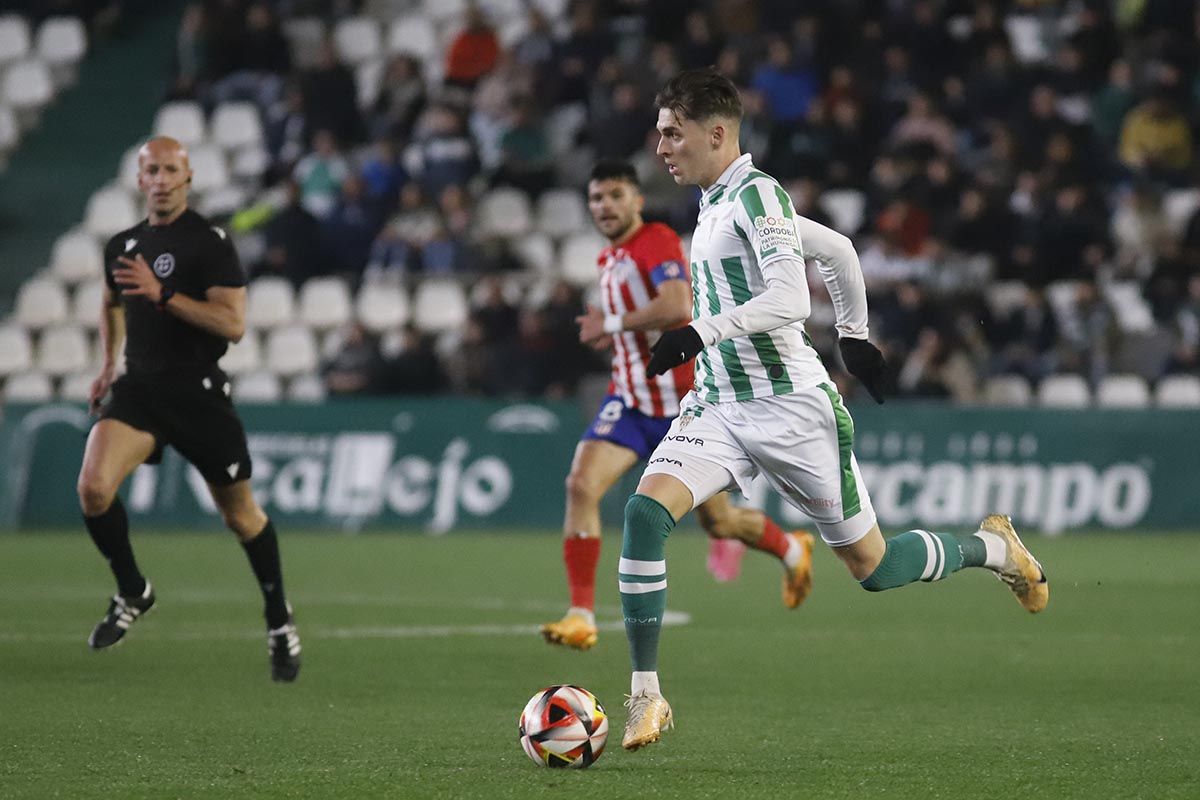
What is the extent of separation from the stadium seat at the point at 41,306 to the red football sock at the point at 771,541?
12.3 meters

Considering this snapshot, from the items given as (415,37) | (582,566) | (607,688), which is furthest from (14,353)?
(607,688)

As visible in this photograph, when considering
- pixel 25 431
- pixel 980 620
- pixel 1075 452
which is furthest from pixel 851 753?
pixel 25 431

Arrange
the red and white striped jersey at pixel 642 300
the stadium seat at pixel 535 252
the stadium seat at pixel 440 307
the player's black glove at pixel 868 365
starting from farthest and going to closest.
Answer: the stadium seat at pixel 535 252, the stadium seat at pixel 440 307, the red and white striped jersey at pixel 642 300, the player's black glove at pixel 868 365

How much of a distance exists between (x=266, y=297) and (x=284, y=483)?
10.7ft

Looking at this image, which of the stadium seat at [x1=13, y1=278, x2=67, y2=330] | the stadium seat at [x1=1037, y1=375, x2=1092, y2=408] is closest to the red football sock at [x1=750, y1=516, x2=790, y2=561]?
the stadium seat at [x1=1037, y1=375, x2=1092, y2=408]

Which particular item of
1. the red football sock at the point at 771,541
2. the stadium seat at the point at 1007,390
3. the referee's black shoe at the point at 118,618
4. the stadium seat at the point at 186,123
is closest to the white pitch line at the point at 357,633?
the red football sock at the point at 771,541

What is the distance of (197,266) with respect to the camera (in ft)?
27.2

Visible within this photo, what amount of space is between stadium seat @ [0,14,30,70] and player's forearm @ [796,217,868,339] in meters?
18.4

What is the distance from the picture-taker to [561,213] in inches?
790

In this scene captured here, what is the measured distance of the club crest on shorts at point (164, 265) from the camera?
8.29 meters

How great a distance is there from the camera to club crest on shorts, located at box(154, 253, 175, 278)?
8289 millimetres

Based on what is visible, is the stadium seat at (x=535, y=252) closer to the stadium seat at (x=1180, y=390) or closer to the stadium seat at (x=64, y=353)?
the stadium seat at (x=64, y=353)

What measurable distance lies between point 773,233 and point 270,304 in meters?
14.2

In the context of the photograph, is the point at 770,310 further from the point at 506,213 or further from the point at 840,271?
the point at 506,213
